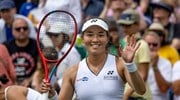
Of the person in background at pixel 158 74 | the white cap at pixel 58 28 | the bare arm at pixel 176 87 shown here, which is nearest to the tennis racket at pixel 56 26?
the white cap at pixel 58 28

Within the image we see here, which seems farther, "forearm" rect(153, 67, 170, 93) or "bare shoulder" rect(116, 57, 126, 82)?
"forearm" rect(153, 67, 170, 93)

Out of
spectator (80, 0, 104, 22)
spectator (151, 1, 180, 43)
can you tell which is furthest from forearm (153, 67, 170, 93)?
spectator (80, 0, 104, 22)

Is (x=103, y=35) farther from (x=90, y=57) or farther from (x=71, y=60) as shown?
(x=71, y=60)

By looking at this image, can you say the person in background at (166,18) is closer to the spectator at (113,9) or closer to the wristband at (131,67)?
the spectator at (113,9)

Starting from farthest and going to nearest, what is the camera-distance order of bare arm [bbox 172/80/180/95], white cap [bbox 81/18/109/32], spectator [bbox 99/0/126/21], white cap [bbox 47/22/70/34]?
spectator [bbox 99/0/126/21] < bare arm [bbox 172/80/180/95] < white cap [bbox 47/22/70/34] < white cap [bbox 81/18/109/32]

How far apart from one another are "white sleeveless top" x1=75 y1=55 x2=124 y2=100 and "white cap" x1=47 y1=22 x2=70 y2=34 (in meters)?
1.11

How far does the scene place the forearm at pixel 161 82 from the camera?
28.8 feet

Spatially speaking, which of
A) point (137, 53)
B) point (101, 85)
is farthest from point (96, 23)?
point (137, 53)

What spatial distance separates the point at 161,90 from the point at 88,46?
103 inches

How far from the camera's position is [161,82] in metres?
8.94

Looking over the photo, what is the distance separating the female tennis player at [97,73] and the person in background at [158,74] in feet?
7.28

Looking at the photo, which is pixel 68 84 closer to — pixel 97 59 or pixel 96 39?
pixel 97 59

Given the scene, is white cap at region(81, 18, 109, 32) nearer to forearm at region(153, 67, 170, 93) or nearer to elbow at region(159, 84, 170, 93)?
forearm at region(153, 67, 170, 93)

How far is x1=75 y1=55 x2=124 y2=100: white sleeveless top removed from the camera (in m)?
6.55
